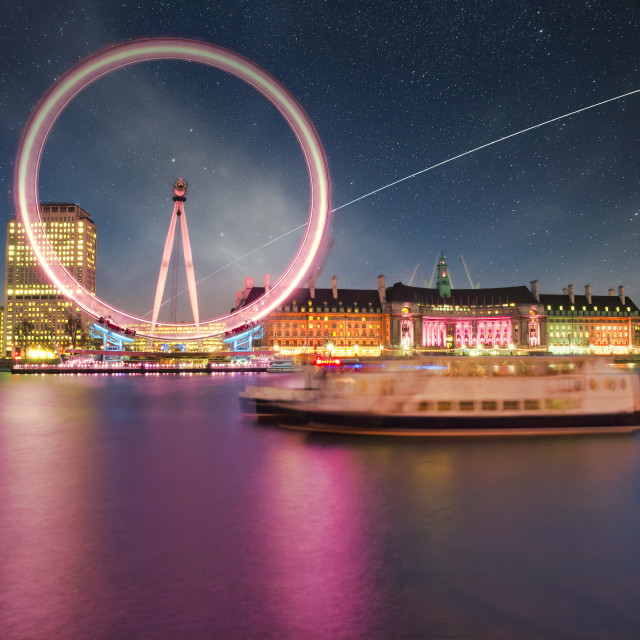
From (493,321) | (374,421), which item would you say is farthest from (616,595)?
(493,321)

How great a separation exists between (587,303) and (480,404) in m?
144

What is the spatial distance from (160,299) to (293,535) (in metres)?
70.7

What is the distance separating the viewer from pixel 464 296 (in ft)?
500

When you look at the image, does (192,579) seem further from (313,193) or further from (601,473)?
(313,193)

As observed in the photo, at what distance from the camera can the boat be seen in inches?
840

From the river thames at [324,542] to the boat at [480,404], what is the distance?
3169 mm

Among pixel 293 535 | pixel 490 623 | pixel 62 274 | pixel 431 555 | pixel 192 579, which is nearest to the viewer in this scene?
pixel 490 623

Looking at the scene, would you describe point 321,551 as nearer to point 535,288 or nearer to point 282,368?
point 282,368

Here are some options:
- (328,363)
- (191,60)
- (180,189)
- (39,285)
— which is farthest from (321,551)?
(39,285)

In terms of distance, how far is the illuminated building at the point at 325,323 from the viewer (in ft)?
434

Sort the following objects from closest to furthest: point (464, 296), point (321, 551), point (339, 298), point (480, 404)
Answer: point (321, 551) → point (480, 404) → point (339, 298) → point (464, 296)

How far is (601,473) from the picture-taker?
14273mm

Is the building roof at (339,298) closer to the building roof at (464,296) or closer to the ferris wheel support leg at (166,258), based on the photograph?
the building roof at (464,296)

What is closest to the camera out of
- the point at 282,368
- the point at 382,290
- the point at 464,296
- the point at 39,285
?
the point at 282,368
